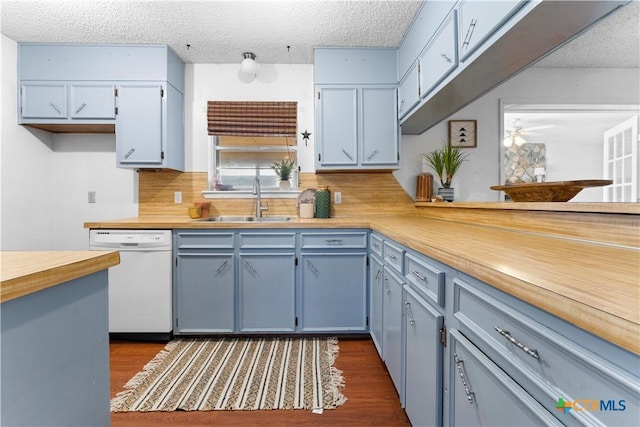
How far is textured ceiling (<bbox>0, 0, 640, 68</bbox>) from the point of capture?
2148mm

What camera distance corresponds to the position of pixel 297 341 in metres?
2.38

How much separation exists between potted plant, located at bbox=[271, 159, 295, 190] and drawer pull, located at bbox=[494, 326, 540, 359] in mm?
2384

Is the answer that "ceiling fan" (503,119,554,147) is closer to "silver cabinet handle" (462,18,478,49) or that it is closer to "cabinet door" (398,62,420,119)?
"cabinet door" (398,62,420,119)

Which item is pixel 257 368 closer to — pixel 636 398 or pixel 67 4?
pixel 636 398

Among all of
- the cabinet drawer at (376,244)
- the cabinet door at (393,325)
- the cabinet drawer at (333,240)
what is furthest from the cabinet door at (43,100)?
the cabinet door at (393,325)

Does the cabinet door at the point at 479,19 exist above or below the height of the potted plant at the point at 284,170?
above

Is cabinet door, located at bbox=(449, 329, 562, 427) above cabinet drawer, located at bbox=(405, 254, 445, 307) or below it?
below

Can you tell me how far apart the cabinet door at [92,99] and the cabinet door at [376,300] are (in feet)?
8.29

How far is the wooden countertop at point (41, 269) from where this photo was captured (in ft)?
1.91

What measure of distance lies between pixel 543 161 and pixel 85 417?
6.00 metres

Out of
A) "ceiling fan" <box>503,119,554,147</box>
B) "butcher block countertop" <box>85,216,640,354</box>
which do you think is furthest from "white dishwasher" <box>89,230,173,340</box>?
"ceiling fan" <box>503,119,554,147</box>

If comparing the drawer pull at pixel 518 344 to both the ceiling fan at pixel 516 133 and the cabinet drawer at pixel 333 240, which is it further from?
the ceiling fan at pixel 516 133

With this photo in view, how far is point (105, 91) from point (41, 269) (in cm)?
258

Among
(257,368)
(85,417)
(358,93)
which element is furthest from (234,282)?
A: (358,93)
